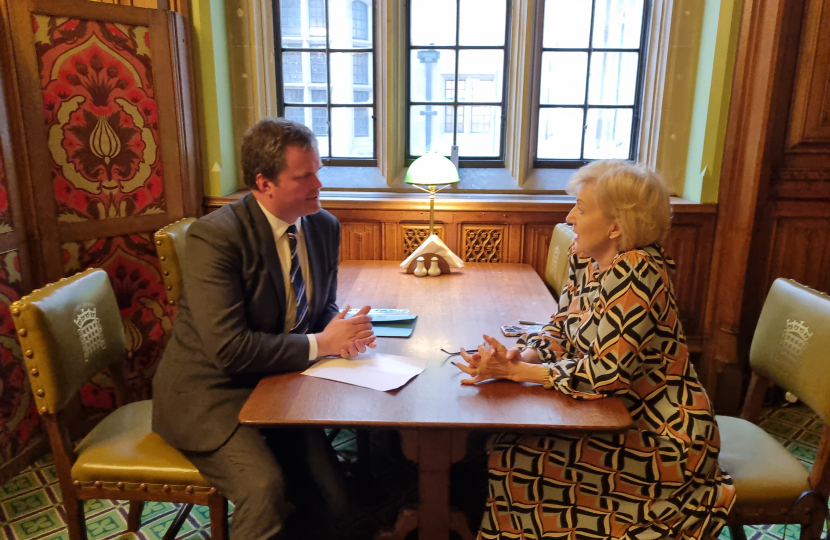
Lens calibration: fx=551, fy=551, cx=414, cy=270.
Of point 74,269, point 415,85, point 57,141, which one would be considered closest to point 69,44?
point 57,141

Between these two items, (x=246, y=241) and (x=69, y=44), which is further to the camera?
(x=69, y=44)

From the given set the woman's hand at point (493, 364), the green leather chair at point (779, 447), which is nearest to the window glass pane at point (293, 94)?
the woman's hand at point (493, 364)

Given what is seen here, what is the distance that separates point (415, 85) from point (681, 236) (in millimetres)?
1914

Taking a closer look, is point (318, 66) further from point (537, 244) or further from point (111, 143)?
point (537, 244)

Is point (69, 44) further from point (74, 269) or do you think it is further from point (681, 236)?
point (681, 236)

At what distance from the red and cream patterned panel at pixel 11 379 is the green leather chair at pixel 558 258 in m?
2.56

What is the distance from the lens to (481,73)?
3639 millimetres

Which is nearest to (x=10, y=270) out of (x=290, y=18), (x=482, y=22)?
(x=290, y=18)

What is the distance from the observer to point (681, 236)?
3.19 meters

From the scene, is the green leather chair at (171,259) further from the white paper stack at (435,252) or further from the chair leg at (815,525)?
the chair leg at (815,525)

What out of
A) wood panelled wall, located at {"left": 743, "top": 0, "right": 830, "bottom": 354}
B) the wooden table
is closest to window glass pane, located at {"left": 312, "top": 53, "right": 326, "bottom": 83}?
the wooden table

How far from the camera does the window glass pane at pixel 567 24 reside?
3.48 meters

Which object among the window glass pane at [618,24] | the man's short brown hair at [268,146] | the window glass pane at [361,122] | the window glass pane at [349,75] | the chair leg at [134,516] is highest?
the window glass pane at [618,24]

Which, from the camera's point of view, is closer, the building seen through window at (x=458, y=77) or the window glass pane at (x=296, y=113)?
the building seen through window at (x=458, y=77)
